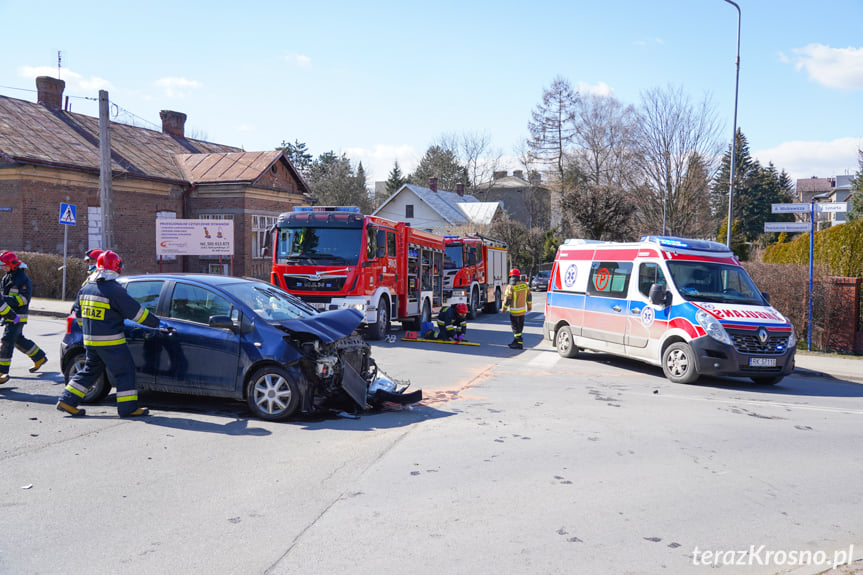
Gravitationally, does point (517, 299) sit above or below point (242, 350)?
above

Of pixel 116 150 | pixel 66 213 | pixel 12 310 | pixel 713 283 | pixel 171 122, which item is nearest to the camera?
pixel 12 310

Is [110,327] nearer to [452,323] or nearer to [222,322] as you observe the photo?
[222,322]

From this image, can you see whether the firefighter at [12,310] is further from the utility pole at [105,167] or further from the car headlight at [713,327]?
the car headlight at [713,327]

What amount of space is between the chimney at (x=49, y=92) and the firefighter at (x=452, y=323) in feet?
74.2

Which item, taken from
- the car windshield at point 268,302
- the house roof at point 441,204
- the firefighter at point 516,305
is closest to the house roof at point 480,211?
the house roof at point 441,204

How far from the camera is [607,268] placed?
12.3m

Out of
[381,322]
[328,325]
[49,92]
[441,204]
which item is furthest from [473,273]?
[441,204]

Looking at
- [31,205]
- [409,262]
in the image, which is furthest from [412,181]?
[409,262]

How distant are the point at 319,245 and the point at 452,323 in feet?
13.0

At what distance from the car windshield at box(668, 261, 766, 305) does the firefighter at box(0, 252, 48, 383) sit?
1008cm

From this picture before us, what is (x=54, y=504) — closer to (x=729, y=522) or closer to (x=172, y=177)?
(x=729, y=522)

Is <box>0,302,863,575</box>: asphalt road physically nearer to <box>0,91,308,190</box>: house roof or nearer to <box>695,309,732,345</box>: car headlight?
<box>695,309,732,345</box>: car headlight

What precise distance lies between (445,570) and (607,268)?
30.9 feet

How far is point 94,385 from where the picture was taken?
770 centimetres
